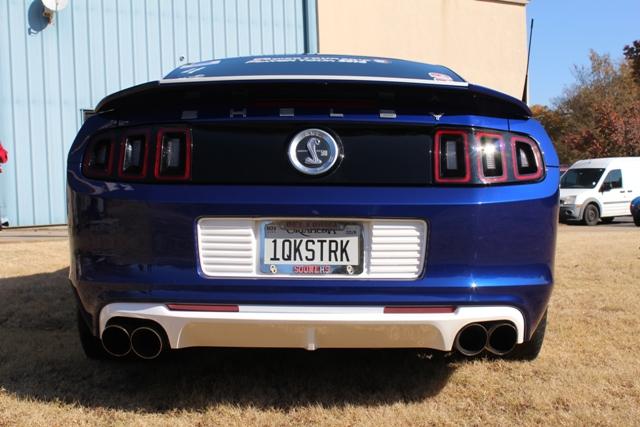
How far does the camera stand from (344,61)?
3.07 metres

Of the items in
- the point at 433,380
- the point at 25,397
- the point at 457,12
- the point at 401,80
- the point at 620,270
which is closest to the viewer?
the point at 401,80

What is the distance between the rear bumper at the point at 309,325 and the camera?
222cm

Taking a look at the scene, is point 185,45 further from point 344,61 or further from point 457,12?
point 344,61

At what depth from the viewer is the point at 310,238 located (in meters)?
2.28

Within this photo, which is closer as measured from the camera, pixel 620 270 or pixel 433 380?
pixel 433 380

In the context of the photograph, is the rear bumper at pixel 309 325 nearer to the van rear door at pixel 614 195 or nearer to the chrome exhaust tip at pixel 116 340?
the chrome exhaust tip at pixel 116 340

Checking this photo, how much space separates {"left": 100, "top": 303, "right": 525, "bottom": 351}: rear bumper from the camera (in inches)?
87.4

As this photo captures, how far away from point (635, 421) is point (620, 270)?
145 inches

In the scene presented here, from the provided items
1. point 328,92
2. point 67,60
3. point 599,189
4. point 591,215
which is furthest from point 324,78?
point 599,189

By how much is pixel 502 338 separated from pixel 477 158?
2.30 ft

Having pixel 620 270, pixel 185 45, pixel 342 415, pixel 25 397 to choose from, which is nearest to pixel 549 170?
pixel 342 415

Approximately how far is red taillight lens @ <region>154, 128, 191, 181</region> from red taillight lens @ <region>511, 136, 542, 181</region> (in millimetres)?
1207

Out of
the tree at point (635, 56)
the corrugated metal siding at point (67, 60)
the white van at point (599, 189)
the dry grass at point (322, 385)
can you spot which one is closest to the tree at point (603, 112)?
the tree at point (635, 56)

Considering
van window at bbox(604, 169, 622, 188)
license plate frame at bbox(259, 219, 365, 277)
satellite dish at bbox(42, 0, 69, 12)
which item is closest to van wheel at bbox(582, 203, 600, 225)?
van window at bbox(604, 169, 622, 188)
